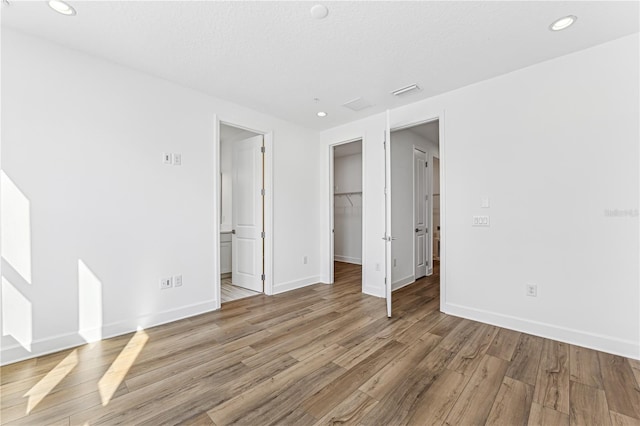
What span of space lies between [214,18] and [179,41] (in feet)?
1.65

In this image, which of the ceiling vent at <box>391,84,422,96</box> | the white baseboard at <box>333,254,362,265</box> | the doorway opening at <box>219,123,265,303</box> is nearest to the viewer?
the ceiling vent at <box>391,84,422,96</box>

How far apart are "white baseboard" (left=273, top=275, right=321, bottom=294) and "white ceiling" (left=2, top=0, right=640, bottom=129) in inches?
113

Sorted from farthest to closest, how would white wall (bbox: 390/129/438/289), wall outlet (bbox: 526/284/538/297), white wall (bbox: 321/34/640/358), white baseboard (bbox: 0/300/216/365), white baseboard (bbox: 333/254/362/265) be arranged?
white baseboard (bbox: 333/254/362/265) < white wall (bbox: 390/129/438/289) < wall outlet (bbox: 526/284/538/297) < white wall (bbox: 321/34/640/358) < white baseboard (bbox: 0/300/216/365)

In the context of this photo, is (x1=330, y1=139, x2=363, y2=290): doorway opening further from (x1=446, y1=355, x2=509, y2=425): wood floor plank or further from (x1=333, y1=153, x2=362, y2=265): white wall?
(x1=446, y1=355, x2=509, y2=425): wood floor plank

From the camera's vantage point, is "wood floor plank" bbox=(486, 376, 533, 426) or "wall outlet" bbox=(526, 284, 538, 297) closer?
"wood floor plank" bbox=(486, 376, 533, 426)

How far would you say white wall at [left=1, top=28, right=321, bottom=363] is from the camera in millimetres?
2236

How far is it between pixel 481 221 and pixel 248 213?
328 cm

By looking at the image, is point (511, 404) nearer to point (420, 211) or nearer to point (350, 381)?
point (350, 381)

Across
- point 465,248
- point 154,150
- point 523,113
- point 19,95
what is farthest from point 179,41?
point 465,248

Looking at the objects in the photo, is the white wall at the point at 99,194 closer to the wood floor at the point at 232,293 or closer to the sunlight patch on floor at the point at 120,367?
the sunlight patch on floor at the point at 120,367

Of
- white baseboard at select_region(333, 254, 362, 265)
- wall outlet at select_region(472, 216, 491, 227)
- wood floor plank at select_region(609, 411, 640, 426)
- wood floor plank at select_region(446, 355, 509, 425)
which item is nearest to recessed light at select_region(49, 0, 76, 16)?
wood floor plank at select_region(446, 355, 509, 425)

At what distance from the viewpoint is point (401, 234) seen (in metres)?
4.49

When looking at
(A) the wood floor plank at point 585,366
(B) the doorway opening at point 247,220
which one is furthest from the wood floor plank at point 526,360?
(B) the doorway opening at point 247,220

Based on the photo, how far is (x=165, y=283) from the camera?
3.04 meters
